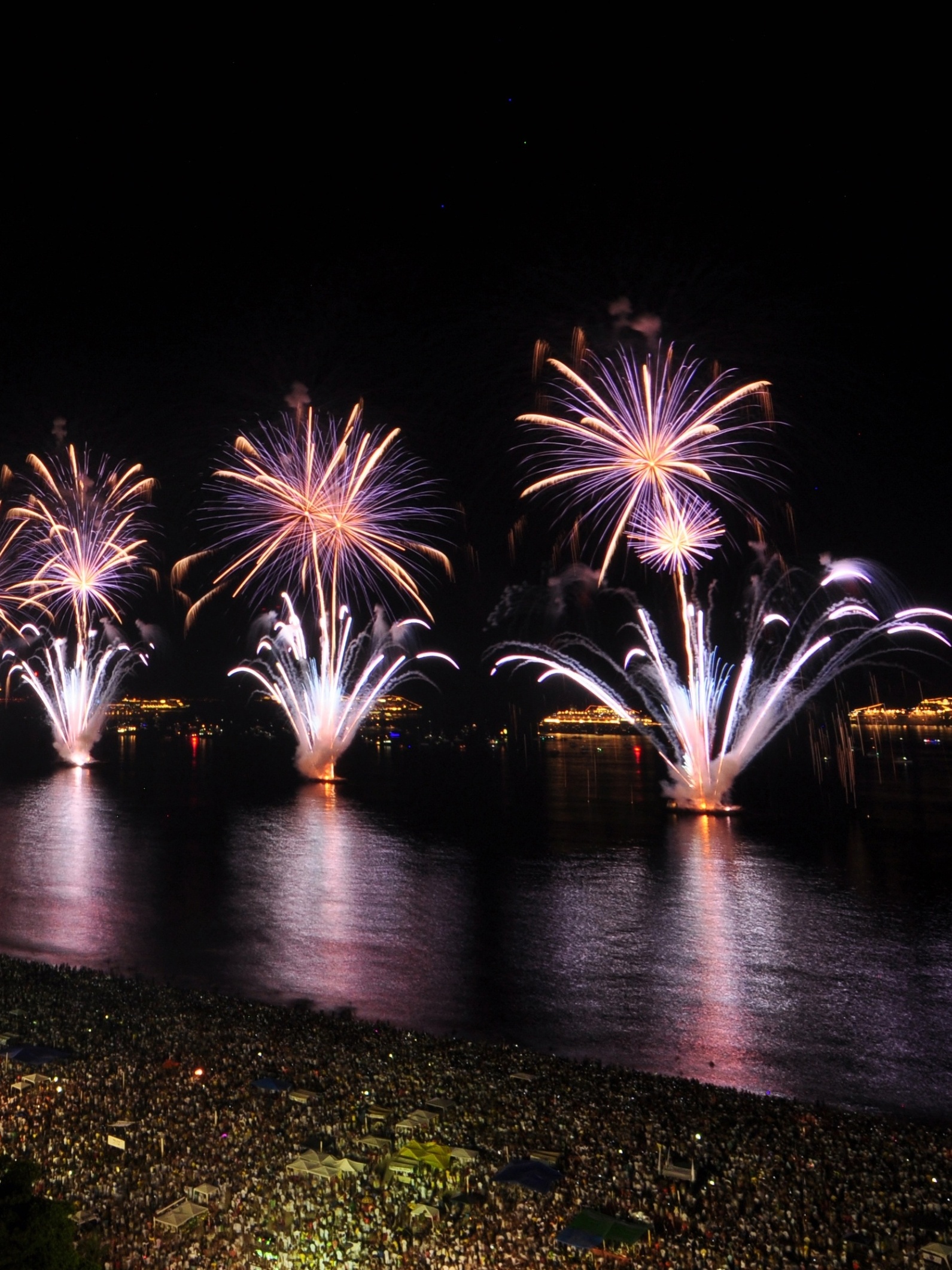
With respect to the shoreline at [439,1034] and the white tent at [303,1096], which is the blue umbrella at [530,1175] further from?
the shoreline at [439,1034]

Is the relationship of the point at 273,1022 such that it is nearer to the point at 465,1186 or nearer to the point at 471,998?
the point at 471,998

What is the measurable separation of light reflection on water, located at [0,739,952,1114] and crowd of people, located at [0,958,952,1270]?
2.29 meters

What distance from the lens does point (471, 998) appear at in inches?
608

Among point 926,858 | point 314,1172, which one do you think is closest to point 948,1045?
point 314,1172

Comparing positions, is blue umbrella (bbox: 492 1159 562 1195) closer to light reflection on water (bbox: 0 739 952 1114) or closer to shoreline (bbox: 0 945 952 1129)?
shoreline (bbox: 0 945 952 1129)

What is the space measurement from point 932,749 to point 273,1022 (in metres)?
108

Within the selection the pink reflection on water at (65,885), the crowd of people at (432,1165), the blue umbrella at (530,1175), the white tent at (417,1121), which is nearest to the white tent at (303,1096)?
the crowd of people at (432,1165)

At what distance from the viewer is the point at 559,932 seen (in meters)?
20.6

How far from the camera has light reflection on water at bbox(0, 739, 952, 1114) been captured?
13.8 m

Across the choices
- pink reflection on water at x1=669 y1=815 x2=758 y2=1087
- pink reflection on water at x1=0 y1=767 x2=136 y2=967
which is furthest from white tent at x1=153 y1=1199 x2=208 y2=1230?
pink reflection on water at x1=0 y1=767 x2=136 y2=967

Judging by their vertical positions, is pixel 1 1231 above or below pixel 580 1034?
above

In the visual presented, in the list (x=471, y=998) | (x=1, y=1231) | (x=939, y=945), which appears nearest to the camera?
(x=1, y=1231)

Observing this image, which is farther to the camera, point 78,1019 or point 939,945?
point 939,945

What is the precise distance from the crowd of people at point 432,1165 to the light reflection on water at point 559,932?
7.52 feet
